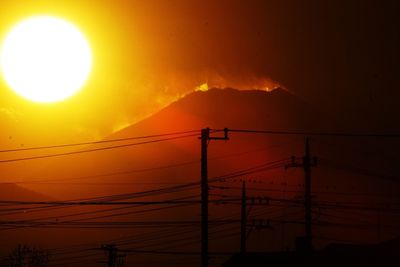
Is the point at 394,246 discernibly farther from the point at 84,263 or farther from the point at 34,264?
the point at 84,263

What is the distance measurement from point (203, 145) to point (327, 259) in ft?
35.7

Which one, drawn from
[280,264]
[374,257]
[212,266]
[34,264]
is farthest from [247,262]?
[212,266]

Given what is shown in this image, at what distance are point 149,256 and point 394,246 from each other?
15147cm

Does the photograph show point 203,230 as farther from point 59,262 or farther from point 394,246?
point 59,262

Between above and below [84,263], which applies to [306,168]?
above

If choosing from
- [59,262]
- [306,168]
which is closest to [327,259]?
[306,168]

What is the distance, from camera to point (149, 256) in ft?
656

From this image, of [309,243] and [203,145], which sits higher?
[203,145]

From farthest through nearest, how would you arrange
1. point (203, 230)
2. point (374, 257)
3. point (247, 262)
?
point (247, 262) → point (374, 257) → point (203, 230)

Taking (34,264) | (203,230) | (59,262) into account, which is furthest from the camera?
(59,262)

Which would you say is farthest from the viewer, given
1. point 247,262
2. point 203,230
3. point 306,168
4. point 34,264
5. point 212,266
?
point 212,266

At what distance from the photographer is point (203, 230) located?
146 feet

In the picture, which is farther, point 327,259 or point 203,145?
point 327,259

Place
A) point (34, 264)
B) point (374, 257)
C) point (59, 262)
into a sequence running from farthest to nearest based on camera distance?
1. point (59, 262)
2. point (34, 264)
3. point (374, 257)
